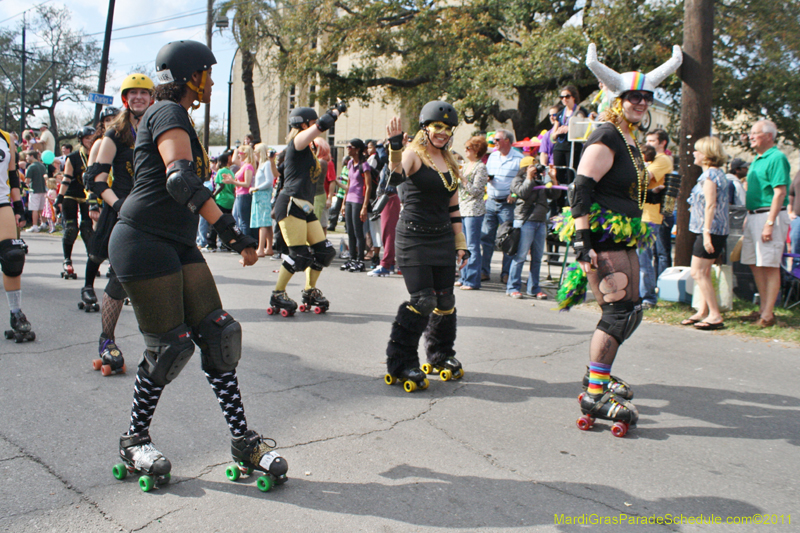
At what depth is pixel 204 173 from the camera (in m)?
3.01

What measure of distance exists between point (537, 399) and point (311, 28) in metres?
21.4

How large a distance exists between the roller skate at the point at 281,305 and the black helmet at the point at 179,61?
3.99 meters

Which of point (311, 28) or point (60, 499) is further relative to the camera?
point (311, 28)

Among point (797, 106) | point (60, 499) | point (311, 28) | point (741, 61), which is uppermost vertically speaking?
point (311, 28)

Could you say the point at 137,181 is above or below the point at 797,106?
below

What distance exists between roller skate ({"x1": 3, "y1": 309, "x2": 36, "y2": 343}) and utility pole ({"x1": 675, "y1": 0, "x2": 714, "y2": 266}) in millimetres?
6941

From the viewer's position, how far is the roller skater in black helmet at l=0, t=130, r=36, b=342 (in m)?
5.27

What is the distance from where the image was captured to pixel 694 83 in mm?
7516

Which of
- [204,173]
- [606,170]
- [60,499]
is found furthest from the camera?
[606,170]

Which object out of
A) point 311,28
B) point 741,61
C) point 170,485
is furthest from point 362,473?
point 311,28

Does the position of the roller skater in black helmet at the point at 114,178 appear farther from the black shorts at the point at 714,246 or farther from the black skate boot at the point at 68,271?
the black shorts at the point at 714,246

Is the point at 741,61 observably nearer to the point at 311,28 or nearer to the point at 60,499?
the point at 311,28

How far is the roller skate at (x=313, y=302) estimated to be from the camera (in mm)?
6906

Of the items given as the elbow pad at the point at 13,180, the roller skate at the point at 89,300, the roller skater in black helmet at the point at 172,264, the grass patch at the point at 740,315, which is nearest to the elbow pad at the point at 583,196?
the roller skater in black helmet at the point at 172,264
